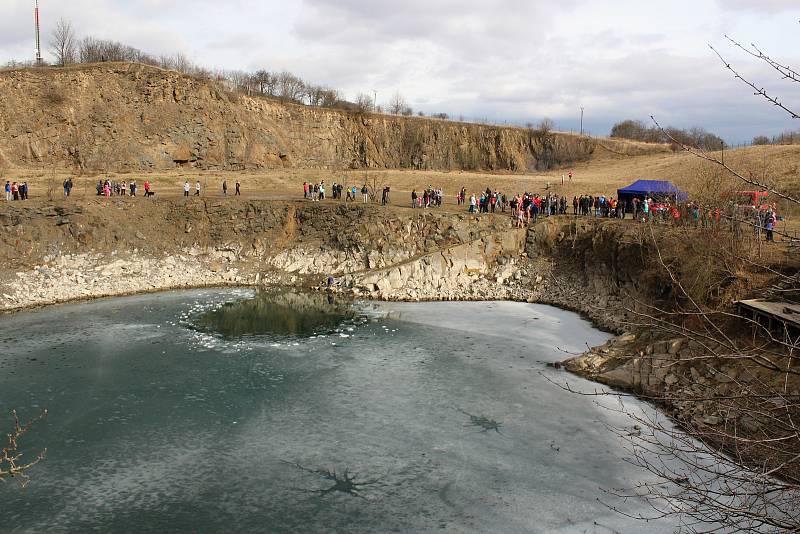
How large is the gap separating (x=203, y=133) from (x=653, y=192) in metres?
41.5

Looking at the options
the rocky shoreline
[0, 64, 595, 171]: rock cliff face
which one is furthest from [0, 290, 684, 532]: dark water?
[0, 64, 595, 171]: rock cliff face

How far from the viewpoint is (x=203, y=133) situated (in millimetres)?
58438

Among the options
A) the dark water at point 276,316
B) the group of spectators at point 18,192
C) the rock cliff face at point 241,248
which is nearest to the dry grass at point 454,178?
the group of spectators at point 18,192

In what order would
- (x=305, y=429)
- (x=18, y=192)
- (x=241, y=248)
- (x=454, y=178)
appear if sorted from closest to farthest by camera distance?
(x=305, y=429) → (x=18, y=192) → (x=241, y=248) → (x=454, y=178)

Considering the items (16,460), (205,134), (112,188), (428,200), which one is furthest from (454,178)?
(16,460)

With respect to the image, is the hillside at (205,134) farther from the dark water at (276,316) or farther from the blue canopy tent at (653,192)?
the blue canopy tent at (653,192)

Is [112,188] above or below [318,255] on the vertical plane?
above

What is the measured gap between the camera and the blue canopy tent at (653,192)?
33438 mm

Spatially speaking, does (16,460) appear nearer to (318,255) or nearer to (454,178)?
(318,255)

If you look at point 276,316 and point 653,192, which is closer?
point 276,316

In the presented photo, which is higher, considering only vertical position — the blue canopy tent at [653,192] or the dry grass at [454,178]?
the dry grass at [454,178]

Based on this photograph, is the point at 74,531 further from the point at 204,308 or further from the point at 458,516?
the point at 204,308

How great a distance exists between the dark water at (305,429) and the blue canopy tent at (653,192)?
31.6 ft

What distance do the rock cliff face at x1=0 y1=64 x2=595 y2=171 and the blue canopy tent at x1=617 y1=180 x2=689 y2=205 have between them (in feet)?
113
